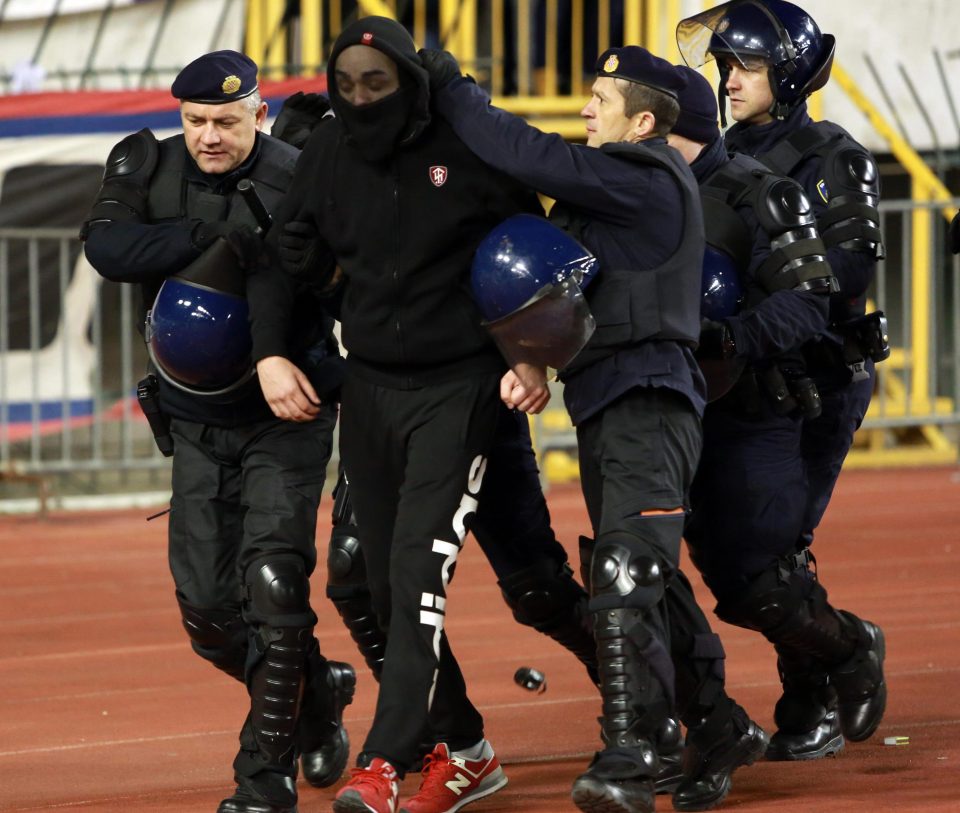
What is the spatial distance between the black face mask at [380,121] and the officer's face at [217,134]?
675mm

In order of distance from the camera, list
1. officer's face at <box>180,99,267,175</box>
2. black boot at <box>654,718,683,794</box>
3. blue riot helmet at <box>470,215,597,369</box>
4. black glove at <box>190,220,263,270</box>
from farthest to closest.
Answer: officer's face at <box>180,99,267,175</box>
black glove at <box>190,220,263,270</box>
black boot at <box>654,718,683,794</box>
blue riot helmet at <box>470,215,597,369</box>

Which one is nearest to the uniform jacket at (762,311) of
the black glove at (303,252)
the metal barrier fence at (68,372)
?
the black glove at (303,252)

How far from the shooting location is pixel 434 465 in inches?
191

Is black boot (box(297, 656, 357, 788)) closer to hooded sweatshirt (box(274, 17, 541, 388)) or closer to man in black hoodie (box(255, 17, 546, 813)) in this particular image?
man in black hoodie (box(255, 17, 546, 813))

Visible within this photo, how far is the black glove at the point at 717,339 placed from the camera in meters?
5.17

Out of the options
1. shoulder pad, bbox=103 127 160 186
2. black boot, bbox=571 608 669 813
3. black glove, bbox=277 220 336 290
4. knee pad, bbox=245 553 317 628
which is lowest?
black boot, bbox=571 608 669 813

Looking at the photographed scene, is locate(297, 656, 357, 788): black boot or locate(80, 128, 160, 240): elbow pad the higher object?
locate(80, 128, 160, 240): elbow pad

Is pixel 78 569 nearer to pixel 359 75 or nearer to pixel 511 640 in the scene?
pixel 511 640

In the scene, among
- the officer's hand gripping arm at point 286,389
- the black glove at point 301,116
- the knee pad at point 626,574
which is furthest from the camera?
the black glove at point 301,116

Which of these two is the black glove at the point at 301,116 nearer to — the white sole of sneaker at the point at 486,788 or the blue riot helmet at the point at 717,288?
the blue riot helmet at the point at 717,288

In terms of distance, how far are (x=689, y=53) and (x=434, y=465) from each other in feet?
6.54

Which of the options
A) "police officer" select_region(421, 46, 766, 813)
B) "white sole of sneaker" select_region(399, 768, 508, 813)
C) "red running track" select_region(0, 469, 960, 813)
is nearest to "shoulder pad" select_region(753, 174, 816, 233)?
"police officer" select_region(421, 46, 766, 813)

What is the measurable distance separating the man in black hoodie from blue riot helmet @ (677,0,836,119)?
1405 mm

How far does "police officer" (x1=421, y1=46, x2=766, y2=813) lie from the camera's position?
471 cm
